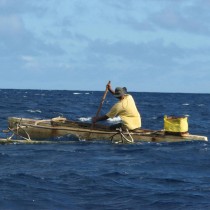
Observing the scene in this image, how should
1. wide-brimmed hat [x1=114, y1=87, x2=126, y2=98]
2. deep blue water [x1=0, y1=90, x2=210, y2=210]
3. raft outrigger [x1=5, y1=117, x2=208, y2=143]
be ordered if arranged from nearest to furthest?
deep blue water [x1=0, y1=90, x2=210, y2=210] → wide-brimmed hat [x1=114, y1=87, x2=126, y2=98] → raft outrigger [x1=5, y1=117, x2=208, y2=143]

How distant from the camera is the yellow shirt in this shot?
64.4ft

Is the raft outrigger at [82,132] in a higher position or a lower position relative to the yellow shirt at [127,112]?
lower

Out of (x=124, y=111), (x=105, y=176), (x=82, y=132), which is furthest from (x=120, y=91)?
(x=105, y=176)

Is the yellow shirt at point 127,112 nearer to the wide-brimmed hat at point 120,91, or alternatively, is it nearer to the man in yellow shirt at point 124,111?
the man in yellow shirt at point 124,111

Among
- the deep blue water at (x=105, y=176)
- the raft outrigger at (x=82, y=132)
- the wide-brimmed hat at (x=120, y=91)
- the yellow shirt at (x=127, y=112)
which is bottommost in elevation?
the deep blue water at (x=105, y=176)

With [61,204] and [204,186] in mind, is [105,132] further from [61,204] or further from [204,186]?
[61,204]

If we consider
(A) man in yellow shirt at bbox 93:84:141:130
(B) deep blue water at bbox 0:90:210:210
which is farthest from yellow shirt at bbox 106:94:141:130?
(B) deep blue water at bbox 0:90:210:210

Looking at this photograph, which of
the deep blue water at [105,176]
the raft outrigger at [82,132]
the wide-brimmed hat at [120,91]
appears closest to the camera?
the deep blue water at [105,176]

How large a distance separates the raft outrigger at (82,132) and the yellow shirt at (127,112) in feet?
0.92

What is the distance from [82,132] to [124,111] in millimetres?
1760

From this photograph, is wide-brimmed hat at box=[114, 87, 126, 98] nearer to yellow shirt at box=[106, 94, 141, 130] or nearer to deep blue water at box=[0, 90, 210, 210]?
yellow shirt at box=[106, 94, 141, 130]

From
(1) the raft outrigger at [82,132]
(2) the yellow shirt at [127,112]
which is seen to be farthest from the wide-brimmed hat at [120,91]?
(1) the raft outrigger at [82,132]

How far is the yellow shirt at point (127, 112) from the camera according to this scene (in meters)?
19.6

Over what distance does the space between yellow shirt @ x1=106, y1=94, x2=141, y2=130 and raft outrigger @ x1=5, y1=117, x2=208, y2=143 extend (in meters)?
0.28
